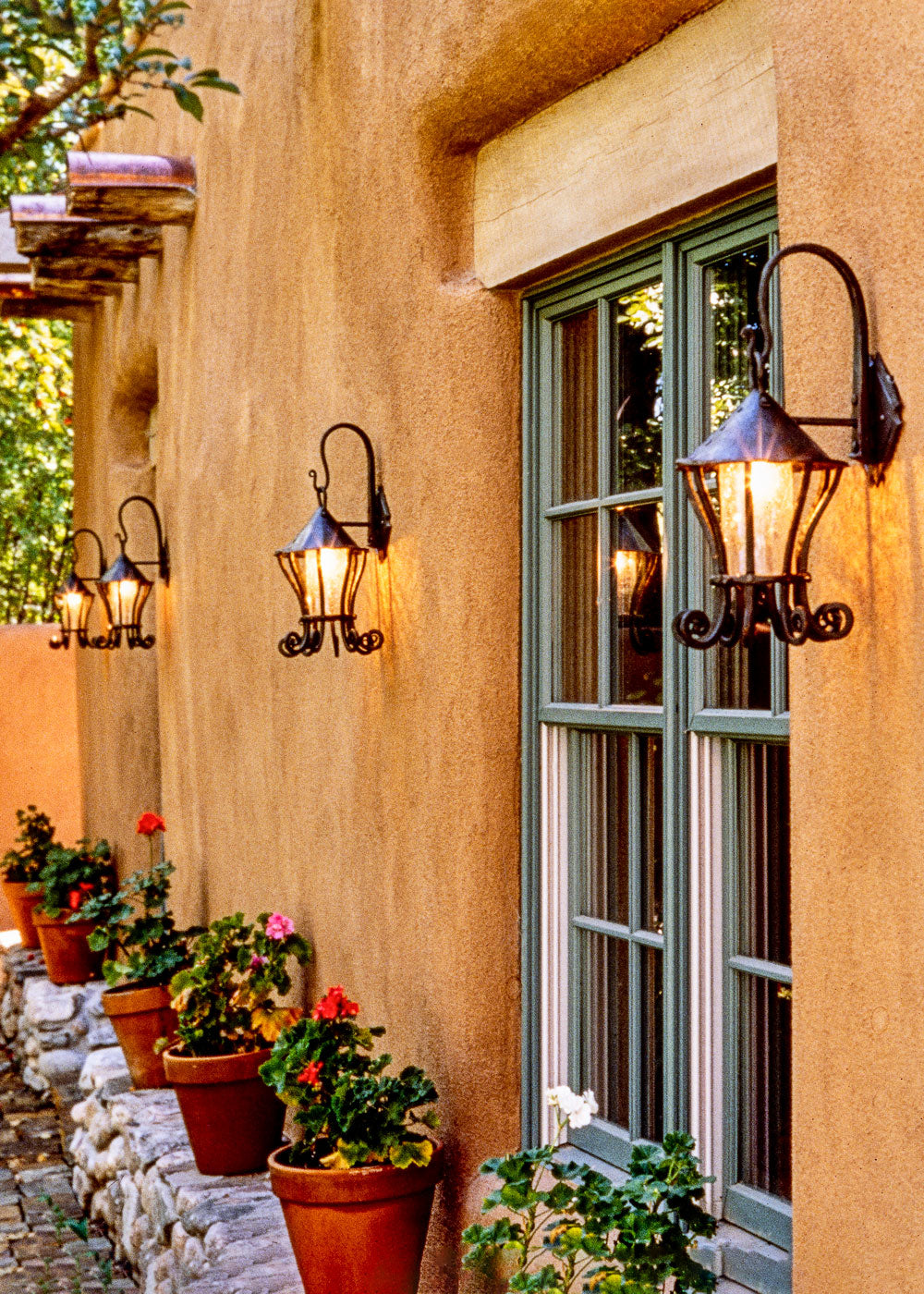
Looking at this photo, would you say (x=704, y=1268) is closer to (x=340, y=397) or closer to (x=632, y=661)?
(x=632, y=661)

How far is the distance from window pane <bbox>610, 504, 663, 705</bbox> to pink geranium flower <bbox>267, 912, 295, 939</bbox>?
2075 mm

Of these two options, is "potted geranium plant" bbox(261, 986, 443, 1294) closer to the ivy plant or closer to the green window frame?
the green window frame

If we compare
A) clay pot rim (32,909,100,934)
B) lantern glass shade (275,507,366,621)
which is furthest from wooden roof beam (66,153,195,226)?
clay pot rim (32,909,100,934)

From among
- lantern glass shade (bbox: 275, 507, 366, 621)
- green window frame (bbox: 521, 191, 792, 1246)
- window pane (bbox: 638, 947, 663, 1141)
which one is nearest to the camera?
green window frame (bbox: 521, 191, 792, 1246)

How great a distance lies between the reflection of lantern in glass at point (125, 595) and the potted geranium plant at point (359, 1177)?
4.22m

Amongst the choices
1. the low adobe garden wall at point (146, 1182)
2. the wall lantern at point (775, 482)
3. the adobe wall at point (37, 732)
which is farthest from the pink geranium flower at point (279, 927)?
the adobe wall at point (37, 732)

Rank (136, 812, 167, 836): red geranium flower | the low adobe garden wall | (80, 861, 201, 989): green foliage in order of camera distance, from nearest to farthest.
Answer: the low adobe garden wall
(80, 861, 201, 989): green foliage
(136, 812, 167, 836): red geranium flower

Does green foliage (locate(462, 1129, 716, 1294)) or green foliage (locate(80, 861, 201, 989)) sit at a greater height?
green foliage (locate(462, 1129, 716, 1294))

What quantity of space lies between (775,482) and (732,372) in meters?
0.83

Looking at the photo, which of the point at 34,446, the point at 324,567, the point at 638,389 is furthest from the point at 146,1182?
the point at 34,446

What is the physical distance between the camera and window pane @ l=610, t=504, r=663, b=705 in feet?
11.5

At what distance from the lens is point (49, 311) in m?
10.2

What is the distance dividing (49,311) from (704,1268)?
8.60m

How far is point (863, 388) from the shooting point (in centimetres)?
254
